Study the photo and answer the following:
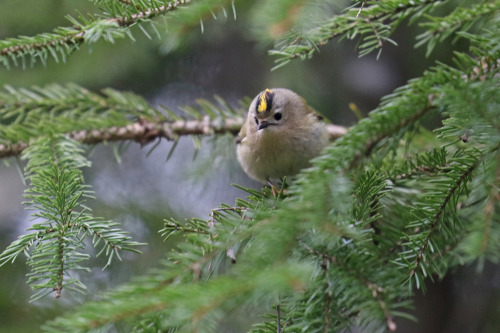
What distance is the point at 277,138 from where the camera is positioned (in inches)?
101

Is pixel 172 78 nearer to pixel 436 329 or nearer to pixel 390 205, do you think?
pixel 390 205

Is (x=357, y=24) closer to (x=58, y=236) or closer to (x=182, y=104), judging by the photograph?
(x=58, y=236)

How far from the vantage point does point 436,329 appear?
3.52 metres

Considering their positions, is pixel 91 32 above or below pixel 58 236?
above

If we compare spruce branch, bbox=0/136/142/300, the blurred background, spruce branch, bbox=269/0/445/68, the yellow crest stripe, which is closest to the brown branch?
the blurred background

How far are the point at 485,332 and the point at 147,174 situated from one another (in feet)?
8.14

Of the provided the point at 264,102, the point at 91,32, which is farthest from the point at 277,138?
the point at 91,32

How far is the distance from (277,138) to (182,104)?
4.30 feet

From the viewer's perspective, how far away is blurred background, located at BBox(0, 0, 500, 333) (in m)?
3.01

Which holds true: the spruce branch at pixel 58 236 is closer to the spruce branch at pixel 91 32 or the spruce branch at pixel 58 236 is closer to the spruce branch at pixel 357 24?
the spruce branch at pixel 91 32

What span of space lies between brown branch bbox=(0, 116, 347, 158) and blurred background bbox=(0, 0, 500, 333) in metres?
0.11

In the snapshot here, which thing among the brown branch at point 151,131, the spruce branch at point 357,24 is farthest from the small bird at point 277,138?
the spruce branch at point 357,24

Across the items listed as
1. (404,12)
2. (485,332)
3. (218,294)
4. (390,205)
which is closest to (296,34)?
(404,12)

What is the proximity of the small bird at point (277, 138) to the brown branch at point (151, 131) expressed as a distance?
0.65ft
